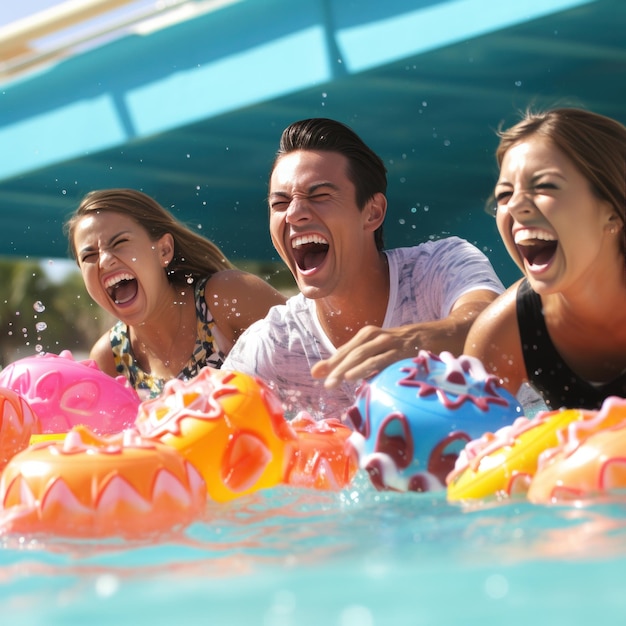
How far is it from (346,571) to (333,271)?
8.06 feet

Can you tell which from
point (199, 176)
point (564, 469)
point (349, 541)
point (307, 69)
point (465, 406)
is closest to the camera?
point (349, 541)

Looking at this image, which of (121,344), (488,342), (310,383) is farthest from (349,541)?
(121,344)

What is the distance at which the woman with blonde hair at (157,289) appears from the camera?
5230 millimetres

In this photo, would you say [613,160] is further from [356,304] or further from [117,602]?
[117,602]

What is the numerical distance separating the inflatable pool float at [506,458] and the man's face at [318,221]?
1.54 metres

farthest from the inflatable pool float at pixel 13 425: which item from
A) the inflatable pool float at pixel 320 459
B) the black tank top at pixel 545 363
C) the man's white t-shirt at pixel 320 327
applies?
the black tank top at pixel 545 363

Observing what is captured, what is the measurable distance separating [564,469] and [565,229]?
3.65 feet

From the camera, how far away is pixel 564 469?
2.58 m

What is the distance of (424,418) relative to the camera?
10.3 feet

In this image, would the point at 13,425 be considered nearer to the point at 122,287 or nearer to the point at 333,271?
the point at 333,271

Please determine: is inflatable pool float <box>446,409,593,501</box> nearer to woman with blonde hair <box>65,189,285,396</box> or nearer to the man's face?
the man's face

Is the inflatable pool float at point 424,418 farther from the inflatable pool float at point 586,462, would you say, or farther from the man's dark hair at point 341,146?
the man's dark hair at point 341,146

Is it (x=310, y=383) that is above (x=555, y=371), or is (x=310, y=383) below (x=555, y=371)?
above

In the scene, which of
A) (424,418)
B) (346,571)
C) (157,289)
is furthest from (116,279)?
(346,571)
